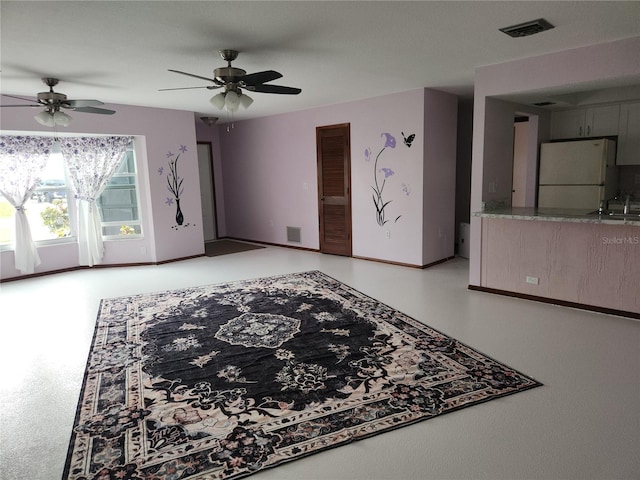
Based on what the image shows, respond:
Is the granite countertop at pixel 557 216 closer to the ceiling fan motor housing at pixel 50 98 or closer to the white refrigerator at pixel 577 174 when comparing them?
the white refrigerator at pixel 577 174

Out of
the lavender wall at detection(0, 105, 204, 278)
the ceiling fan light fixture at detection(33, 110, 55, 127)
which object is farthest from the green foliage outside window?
the ceiling fan light fixture at detection(33, 110, 55, 127)

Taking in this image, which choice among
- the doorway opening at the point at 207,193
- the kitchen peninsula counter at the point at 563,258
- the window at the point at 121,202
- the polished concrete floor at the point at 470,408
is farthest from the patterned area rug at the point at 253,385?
the doorway opening at the point at 207,193

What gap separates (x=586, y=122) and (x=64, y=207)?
769 cm

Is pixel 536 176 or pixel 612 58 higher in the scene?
pixel 612 58

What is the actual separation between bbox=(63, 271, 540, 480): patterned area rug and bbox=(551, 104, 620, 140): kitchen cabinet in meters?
3.81

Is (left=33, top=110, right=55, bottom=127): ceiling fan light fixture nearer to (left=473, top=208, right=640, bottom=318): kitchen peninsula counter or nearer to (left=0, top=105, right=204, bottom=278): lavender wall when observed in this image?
(left=0, top=105, right=204, bottom=278): lavender wall

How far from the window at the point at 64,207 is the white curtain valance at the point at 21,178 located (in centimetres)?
16

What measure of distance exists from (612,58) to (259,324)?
12.9 feet

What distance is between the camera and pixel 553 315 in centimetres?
396

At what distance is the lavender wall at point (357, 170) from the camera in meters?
5.83

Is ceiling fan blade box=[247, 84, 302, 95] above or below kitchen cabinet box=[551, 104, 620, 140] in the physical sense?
above

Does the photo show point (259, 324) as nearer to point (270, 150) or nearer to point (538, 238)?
point (538, 238)

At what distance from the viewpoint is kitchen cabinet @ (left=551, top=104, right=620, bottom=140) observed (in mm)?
5383

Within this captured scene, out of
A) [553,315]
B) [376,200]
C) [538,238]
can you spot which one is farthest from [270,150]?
[553,315]
